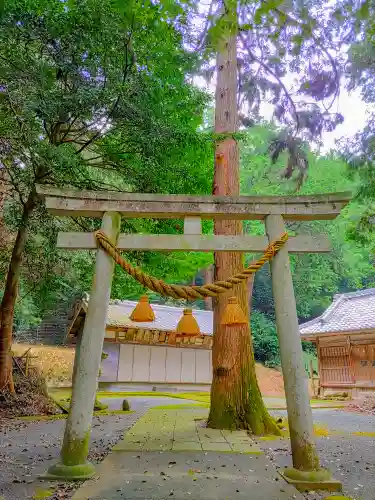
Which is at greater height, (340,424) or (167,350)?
(167,350)

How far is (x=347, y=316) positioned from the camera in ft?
53.5

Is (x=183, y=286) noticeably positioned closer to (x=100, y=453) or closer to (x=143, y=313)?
(x=143, y=313)

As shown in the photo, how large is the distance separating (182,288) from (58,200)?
1.67m

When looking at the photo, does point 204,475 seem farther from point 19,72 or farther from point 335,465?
point 19,72

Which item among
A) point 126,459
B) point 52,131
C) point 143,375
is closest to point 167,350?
point 143,375

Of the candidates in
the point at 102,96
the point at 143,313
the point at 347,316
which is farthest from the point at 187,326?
the point at 347,316

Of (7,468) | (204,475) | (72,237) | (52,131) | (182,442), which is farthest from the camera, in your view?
(52,131)

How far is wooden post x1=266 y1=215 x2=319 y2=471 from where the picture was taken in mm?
3445

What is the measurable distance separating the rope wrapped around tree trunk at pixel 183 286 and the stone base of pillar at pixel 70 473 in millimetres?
1703

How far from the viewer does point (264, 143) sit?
55.8 ft

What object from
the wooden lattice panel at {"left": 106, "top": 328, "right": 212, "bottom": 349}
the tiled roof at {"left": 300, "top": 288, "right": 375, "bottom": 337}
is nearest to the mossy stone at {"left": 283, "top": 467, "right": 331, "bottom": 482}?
the tiled roof at {"left": 300, "top": 288, "right": 375, "bottom": 337}

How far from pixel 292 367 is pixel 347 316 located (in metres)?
14.0

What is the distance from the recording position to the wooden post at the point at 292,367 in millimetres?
3445

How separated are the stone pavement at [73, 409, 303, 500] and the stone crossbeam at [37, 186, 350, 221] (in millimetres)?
2564
